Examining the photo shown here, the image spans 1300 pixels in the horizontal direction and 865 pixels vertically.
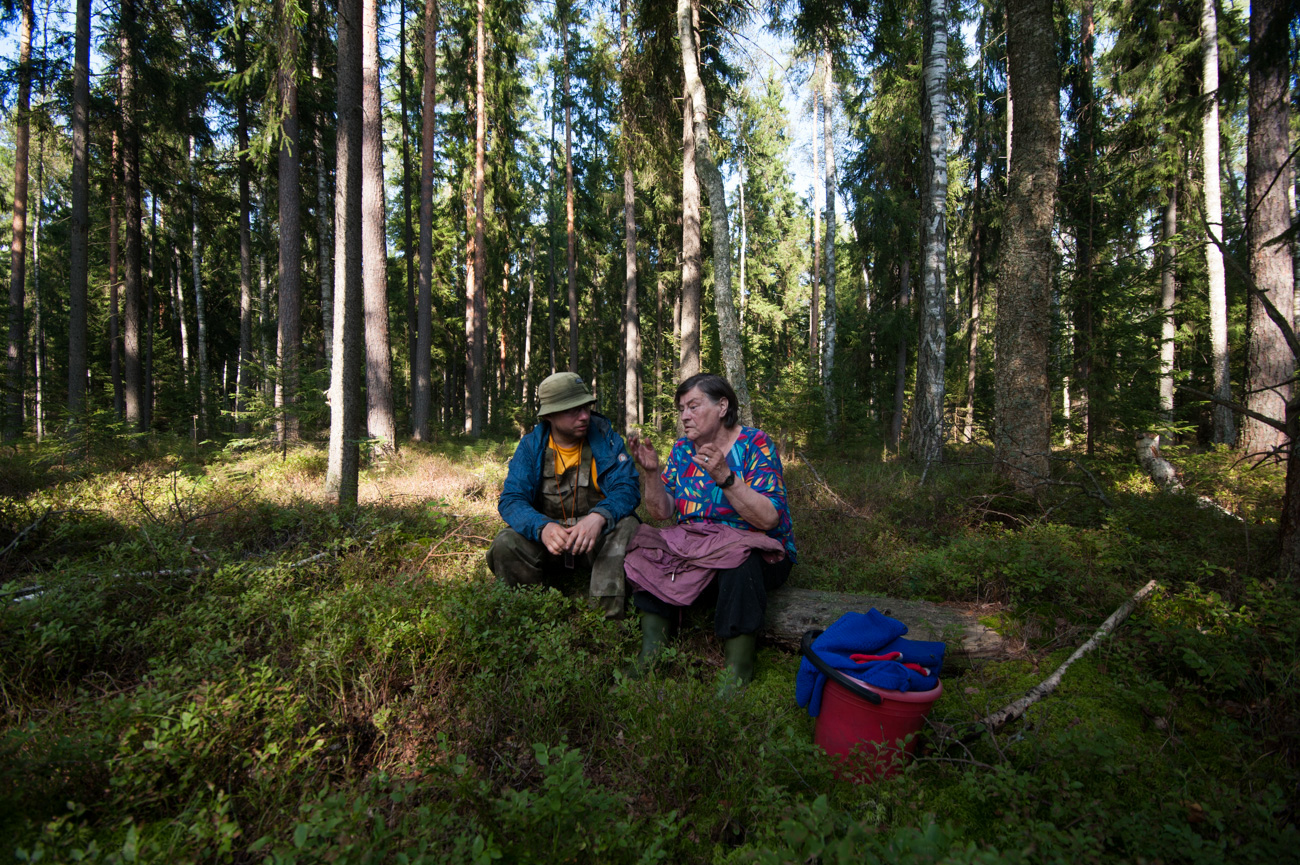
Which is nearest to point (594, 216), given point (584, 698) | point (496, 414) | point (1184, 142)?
point (496, 414)

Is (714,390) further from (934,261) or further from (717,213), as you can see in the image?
(934,261)

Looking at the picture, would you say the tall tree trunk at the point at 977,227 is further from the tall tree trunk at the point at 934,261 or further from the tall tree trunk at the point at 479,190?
the tall tree trunk at the point at 479,190

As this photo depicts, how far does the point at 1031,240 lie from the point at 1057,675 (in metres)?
4.43

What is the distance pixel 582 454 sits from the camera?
3.92 meters

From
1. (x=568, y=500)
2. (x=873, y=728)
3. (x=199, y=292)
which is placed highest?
(x=199, y=292)

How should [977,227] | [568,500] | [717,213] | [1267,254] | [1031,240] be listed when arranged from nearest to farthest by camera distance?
[568,500]
[1031,240]
[1267,254]
[717,213]
[977,227]

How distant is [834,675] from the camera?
2.41 metres

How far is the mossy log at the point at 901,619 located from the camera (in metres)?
3.19

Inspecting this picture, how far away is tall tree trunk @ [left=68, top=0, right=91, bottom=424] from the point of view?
1096 cm

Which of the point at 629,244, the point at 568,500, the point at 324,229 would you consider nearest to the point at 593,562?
the point at 568,500

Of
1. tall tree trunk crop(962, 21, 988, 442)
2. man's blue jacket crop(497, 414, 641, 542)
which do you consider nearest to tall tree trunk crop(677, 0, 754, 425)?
man's blue jacket crop(497, 414, 641, 542)

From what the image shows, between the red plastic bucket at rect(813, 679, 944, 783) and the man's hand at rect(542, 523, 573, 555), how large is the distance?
1711 millimetres

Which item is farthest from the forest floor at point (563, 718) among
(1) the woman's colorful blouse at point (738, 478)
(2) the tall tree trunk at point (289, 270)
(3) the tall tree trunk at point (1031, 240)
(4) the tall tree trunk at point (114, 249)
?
(4) the tall tree trunk at point (114, 249)

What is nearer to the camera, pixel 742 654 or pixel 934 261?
pixel 742 654
